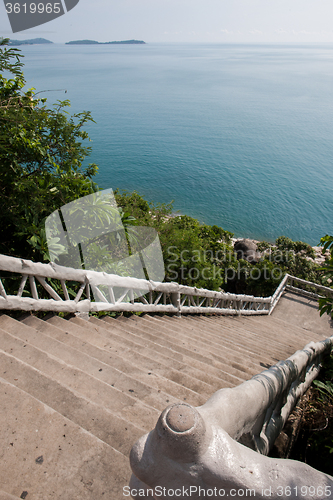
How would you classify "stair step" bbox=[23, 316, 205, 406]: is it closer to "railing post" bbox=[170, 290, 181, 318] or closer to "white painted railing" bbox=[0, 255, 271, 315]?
"white painted railing" bbox=[0, 255, 271, 315]

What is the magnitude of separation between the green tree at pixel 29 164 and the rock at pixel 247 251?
26.8 meters

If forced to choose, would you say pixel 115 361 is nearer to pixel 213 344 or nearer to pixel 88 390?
pixel 88 390

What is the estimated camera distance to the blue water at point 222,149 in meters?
46.9

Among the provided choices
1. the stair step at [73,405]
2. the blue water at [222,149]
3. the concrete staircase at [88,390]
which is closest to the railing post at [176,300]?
the concrete staircase at [88,390]

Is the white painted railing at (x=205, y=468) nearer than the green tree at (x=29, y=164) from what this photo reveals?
Yes

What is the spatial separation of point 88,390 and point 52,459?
0.82m

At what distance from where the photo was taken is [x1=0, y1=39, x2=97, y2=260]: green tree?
5.24 meters

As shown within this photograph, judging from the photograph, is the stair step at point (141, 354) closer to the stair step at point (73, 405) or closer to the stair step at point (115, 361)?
the stair step at point (115, 361)

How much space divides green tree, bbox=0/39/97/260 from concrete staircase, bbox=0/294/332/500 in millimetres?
2070

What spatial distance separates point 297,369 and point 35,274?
12.1 ft

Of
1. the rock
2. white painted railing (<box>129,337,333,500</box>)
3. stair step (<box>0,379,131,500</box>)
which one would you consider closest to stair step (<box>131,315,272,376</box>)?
stair step (<box>0,379,131,500</box>)

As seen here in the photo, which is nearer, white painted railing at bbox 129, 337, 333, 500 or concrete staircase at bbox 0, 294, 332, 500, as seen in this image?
white painted railing at bbox 129, 337, 333, 500

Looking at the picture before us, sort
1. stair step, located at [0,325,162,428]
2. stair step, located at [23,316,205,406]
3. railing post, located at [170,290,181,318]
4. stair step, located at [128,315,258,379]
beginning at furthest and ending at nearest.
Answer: railing post, located at [170,290,181,318] < stair step, located at [128,315,258,379] < stair step, located at [23,316,205,406] < stair step, located at [0,325,162,428]

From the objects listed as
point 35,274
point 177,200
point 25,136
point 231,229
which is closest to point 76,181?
point 25,136
